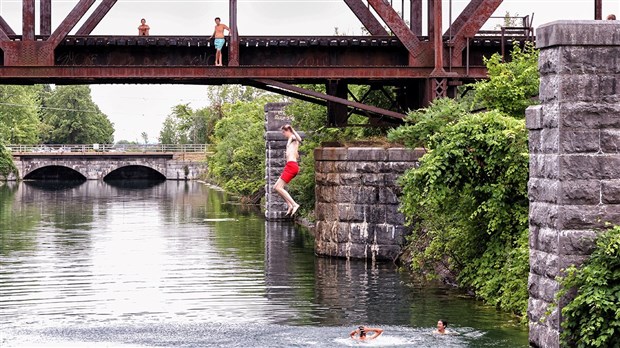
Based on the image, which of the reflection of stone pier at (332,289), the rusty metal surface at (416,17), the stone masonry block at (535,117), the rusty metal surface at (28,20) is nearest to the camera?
the stone masonry block at (535,117)

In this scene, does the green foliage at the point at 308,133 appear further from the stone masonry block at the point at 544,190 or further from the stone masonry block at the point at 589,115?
the stone masonry block at the point at 589,115

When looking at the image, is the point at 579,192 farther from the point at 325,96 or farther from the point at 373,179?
the point at 373,179

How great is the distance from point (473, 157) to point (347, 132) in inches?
493

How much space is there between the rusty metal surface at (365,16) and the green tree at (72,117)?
442 feet

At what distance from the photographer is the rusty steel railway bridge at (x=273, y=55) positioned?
40.8 metres

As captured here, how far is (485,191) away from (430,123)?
5.05 m

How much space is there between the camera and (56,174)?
151 m

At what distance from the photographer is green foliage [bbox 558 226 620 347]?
2055cm

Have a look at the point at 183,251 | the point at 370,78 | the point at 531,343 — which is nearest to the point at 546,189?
the point at 531,343

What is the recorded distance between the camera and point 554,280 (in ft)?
70.7

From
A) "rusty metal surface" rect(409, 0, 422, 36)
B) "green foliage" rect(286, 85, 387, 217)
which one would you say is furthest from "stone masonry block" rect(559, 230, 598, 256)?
"green foliage" rect(286, 85, 387, 217)

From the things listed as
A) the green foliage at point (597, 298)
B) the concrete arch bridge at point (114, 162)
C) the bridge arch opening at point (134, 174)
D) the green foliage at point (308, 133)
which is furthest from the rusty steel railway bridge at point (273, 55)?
the bridge arch opening at point (134, 174)

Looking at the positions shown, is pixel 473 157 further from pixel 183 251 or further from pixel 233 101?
pixel 233 101

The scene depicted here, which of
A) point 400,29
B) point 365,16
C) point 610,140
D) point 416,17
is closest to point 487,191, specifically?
point 610,140
